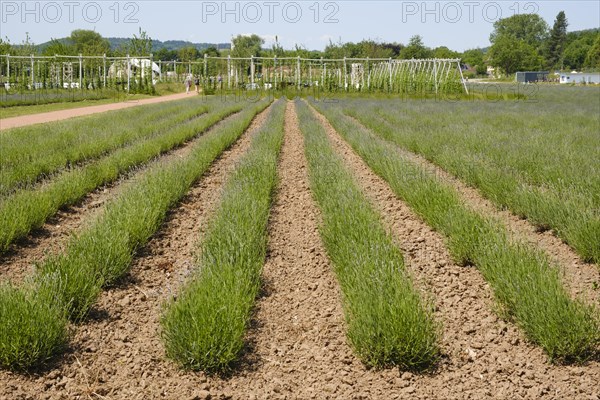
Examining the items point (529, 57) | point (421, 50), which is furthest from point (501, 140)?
point (529, 57)

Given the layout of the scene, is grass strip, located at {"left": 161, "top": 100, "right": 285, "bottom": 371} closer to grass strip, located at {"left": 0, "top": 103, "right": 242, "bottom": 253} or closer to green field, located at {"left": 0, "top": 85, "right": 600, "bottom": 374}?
green field, located at {"left": 0, "top": 85, "right": 600, "bottom": 374}

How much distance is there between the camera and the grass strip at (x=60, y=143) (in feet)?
27.1

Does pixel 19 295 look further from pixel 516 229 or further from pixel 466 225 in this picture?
pixel 516 229

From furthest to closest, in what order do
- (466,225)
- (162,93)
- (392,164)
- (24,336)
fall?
(162,93), (392,164), (466,225), (24,336)

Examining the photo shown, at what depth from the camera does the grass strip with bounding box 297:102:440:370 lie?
132 inches

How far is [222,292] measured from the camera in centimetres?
381

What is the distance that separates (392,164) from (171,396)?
577cm

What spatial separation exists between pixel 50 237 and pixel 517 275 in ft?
13.0

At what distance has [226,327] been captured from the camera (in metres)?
3.42

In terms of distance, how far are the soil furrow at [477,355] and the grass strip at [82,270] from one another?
183 cm

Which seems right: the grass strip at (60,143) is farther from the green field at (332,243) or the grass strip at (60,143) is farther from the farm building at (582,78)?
the farm building at (582,78)

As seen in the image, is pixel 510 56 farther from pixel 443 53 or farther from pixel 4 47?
pixel 4 47

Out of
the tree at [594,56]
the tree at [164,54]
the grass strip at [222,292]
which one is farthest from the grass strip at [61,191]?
the tree at [164,54]

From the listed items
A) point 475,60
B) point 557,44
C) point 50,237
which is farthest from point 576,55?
point 50,237
